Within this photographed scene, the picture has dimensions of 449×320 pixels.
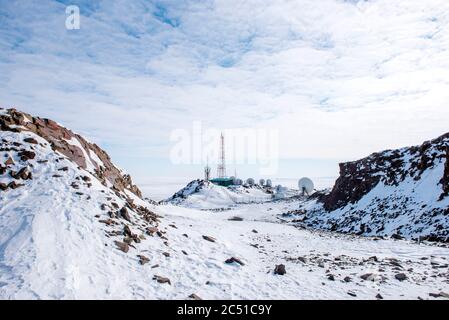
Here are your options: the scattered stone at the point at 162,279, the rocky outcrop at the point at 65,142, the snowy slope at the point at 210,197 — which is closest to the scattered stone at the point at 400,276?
the scattered stone at the point at 162,279

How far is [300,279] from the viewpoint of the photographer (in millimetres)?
11430

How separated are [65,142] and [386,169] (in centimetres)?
3246

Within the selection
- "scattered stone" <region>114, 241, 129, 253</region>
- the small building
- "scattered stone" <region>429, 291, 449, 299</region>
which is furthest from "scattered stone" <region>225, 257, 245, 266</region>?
the small building

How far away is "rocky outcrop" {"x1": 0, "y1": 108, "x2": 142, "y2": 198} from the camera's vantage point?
18547mm

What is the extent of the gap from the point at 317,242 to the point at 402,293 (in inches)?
434

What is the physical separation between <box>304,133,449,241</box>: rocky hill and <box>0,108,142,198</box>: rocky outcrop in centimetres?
2160

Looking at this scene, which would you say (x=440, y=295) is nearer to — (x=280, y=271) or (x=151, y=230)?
(x=280, y=271)

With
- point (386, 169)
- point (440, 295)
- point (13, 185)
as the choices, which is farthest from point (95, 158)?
point (386, 169)

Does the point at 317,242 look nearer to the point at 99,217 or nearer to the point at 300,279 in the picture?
the point at 300,279

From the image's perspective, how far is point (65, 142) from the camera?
21.1m

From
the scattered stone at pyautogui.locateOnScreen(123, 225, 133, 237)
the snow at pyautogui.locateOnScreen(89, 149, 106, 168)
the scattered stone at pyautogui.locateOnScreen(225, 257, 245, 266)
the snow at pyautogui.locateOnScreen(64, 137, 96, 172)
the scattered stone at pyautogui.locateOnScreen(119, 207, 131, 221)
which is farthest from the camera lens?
the snow at pyautogui.locateOnScreen(89, 149, 106, 168)

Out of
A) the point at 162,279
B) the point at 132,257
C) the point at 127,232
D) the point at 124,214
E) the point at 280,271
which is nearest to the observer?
the point at 162,279

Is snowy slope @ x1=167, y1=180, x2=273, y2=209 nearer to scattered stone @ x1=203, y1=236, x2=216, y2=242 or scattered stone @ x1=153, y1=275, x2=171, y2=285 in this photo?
scattered stone @ x1=203, y1=236, x2=216, y2=242
